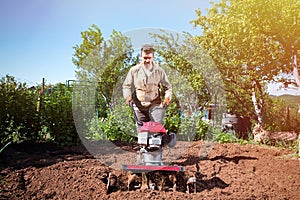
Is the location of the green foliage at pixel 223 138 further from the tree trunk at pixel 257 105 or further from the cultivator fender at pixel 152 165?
the cultivator fender at pixel 152 165

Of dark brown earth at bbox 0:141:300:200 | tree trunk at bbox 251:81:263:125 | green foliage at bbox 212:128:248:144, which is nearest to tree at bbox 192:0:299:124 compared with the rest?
tree trunk at bbox 251:81:263:125

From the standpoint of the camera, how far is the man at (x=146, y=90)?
9.98 feet

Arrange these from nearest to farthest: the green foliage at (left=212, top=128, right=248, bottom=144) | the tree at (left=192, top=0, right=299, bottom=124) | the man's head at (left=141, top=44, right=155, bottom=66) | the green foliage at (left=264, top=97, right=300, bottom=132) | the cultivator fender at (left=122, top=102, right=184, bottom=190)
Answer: the cultivator fender at (left=122, top=102, right=184, bottom=190) < the man's head at (left=141, top=44, right=155, bottom=66) < the tree at (left=192, top=0, right=299, bottom=124) < the green foliage at (left=212, top=128, right=248, bottom=144) < the green foliage at (left=264, top=97, right=300, bottom=132)

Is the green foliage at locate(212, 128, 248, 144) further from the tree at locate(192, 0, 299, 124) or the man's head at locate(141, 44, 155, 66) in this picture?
the man's head at locate(141, 44, 155, 66)

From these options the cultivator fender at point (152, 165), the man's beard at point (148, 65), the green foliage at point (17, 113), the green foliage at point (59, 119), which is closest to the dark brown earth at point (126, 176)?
the cultivator fender at point (152, 165)

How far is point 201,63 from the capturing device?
19.8ft

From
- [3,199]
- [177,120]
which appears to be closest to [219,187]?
[3,199]

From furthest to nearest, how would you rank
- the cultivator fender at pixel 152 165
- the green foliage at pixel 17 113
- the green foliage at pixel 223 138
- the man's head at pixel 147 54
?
1. the green foliage at pixel 223 138
2. the green foliage at pixel 17 113
3. the man's head at pixel 147 54
4. the cultivator fender at pixel 152 165

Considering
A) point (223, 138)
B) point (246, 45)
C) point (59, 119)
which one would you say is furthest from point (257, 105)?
point (59, 119)

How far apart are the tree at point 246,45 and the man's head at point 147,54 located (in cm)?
292

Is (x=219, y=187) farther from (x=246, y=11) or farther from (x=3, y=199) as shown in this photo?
(x=246, y=11)

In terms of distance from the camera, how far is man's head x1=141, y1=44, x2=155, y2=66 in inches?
120

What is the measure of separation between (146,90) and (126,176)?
852 millimetres

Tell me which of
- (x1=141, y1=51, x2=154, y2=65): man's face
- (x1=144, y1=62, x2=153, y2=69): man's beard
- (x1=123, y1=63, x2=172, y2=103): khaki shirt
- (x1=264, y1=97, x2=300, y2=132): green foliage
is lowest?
(x1=264, y1=97, x2=300, y2=132): green foliage
